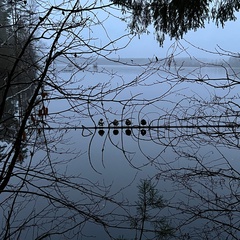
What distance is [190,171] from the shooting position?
59.7 inches

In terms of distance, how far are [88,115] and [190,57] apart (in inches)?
23.8

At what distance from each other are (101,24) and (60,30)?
169 mm

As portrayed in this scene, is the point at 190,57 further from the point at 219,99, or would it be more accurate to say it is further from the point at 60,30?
the point at 60,30

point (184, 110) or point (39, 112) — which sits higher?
point (184, 110)

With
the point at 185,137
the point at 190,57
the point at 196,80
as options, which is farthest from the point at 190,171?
the point at 190,57

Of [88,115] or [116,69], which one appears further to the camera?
[116,69]

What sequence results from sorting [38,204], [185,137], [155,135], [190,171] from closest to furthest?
[190,171], [185,137], [155,135], [38,204]

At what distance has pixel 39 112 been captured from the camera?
1.24 meters

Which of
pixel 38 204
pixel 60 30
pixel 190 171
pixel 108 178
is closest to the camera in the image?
pixel 60 30

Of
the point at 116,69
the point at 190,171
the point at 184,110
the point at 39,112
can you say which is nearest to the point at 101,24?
the point at 116,69

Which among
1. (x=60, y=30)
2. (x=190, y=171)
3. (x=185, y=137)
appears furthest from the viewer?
(x=185, y=137)

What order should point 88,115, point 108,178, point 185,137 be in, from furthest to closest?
point 108,178 < point 185,137 < point 88,115

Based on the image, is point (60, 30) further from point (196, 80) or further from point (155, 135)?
point (155, 135)

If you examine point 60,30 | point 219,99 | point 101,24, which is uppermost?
point 219,99
